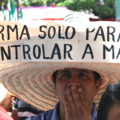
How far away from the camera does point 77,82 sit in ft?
6.86

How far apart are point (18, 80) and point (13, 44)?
0.38 meters

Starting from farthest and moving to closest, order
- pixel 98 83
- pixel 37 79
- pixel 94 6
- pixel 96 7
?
pixel 94 6
pixel 96 7
pixel 37 79
pixel 98 83

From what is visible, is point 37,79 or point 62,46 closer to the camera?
point 62,46

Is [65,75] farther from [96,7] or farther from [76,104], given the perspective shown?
[96,7]

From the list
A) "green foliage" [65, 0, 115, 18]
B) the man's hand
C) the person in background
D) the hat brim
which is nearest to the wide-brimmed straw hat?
the hat brim

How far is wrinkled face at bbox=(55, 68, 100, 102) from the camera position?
2.05m

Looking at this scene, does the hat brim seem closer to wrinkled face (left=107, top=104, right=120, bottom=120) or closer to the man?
the man

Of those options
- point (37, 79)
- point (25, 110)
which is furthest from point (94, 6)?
point (37, 79)

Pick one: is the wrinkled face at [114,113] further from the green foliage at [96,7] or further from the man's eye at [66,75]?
the green foliage at [96,7]

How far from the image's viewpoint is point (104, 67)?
218 centimetres

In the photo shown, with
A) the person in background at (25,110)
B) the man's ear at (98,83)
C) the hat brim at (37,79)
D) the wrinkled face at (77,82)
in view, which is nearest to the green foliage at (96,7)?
the person in background at (25,110)

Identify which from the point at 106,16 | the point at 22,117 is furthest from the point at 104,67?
the point at 106,16

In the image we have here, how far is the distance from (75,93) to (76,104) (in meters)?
0.04

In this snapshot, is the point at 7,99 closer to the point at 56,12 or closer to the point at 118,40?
the point at 118,40
